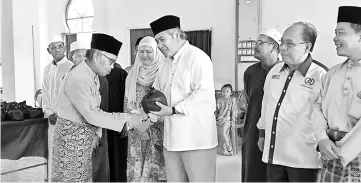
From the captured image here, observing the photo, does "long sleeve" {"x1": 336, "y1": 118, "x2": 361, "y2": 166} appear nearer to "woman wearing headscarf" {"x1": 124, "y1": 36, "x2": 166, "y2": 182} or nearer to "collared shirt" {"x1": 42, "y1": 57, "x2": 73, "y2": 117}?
"woman wearing headscarf" {"x1": 124, "y1": 36, "x2": 166, "y2": 182}

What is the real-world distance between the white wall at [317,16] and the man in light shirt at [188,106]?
5.19 m

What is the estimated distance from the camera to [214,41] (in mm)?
8930

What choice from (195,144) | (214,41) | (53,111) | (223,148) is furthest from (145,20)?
(195,144)

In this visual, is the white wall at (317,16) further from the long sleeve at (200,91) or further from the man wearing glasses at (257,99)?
the long sleeve at (200,91)

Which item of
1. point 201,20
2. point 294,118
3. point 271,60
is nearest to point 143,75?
point 271,60

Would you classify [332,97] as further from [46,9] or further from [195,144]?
[46,9]

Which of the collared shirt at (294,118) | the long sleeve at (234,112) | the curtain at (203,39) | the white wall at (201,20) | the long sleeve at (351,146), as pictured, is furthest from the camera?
the curtain at (203,39)

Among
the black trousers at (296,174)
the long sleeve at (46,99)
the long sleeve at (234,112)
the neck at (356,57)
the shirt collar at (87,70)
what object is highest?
the neck at (356,57)

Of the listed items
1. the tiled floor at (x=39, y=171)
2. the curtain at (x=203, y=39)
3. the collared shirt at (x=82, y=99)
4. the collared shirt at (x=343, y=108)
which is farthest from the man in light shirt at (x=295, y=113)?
the curtain at (x=203, y=39)

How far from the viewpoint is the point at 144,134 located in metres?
3.09

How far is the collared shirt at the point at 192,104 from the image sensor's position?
2.49 meters

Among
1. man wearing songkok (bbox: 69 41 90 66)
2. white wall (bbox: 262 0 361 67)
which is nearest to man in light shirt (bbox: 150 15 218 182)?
man wearing songkok (bbox: 69 41 90 66)

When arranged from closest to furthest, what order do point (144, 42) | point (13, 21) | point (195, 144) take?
point (195, 144)
point (144, 42)
point (13, 21)

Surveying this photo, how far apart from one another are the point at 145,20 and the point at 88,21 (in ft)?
5.34
